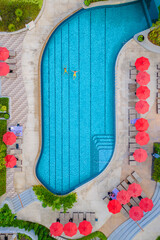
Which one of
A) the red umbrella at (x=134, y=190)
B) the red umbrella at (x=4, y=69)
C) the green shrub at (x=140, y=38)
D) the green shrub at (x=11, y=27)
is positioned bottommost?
the red umbrella at (x=134, y=190)

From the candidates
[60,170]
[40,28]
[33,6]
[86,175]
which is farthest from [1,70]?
[86,175]

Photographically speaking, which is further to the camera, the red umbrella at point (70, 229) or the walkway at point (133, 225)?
the walkway at point (133, 225)

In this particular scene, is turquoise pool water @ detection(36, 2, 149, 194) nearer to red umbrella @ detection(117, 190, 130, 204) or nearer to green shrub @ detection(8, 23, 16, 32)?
red umbrella @ detection(117, 190, 130, 204)

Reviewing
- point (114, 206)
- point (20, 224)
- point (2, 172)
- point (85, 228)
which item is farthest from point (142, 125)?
point (20, 224)

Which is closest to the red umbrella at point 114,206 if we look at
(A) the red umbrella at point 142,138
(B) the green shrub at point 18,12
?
(A) the red umbrella at point 142,138

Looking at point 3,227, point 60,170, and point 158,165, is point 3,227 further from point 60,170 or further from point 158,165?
point 158,165

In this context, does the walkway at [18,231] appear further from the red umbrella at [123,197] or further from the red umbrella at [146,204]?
the red umbrella at [146,204]
